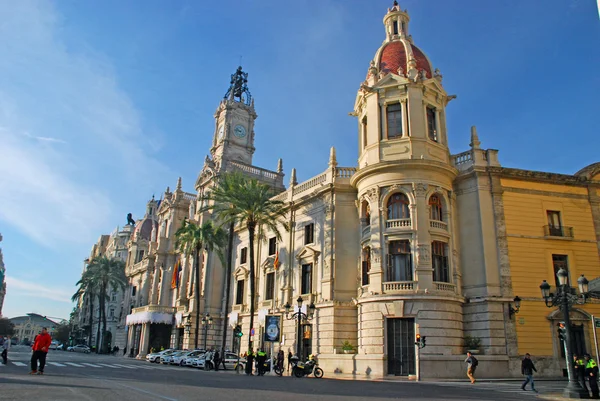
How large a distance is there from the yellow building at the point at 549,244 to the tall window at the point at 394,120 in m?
7.36

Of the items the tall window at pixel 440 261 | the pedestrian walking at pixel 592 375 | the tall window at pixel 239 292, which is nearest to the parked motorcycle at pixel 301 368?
the tall window at pixel 440 261

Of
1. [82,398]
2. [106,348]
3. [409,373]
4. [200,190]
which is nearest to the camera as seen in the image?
[82,398]

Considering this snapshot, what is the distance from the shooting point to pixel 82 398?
1069 centimetres

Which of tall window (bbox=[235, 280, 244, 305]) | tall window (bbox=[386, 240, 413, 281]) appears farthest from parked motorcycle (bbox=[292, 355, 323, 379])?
tall window (bbox=[235, 280, 244, 305])

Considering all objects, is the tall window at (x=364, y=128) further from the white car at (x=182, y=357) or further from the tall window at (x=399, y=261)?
the white car at (x=182, y=357)

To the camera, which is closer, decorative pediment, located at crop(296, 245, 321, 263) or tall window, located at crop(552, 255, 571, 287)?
tall window, located at crop(552, 255, 571, 287)

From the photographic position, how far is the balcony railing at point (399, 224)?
99.2ft

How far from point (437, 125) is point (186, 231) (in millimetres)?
26285

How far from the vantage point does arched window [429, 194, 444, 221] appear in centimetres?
3122

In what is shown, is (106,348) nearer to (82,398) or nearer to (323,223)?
(323,223)

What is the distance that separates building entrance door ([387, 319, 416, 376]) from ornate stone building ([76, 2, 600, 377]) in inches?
2.3

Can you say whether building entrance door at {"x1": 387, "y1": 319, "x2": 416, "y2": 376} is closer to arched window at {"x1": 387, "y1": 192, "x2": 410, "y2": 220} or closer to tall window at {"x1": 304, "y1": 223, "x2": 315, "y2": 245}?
arched window at {"x1": 387, "y1": 192, "x2": 410, "y2": 220}

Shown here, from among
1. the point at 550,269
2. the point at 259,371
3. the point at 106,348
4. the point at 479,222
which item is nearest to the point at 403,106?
the point at 479,222

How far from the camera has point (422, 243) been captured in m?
29.5
